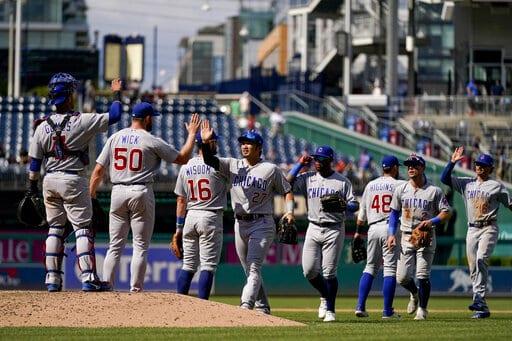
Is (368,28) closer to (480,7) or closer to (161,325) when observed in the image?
(480,7)

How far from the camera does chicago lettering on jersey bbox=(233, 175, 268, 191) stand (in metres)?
16.4

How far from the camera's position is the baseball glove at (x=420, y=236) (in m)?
18.5

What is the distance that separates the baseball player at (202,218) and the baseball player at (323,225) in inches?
53.0

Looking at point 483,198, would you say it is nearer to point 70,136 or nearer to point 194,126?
point 194,126

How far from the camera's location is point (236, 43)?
101 metres

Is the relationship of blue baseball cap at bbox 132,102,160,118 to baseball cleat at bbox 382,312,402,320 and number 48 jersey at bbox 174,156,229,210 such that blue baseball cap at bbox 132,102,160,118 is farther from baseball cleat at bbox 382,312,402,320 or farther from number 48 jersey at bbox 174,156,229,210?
baseball cleat at bbox 382,312,402,320

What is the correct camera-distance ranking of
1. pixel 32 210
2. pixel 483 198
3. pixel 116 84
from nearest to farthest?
pixel 32 210 → pixel 116 84 → pixel 483 198

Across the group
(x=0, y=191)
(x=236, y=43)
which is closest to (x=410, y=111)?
(x=0, y=191)

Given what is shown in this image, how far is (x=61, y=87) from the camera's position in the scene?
611 inches

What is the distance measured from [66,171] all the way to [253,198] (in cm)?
223

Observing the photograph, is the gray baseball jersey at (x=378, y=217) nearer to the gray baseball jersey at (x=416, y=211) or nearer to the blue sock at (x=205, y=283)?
the gray baseball jersey at (x=416, y=211)

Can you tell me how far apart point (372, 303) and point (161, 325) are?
11.7 m

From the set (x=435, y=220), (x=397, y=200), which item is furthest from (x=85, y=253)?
(x=435, y=220)

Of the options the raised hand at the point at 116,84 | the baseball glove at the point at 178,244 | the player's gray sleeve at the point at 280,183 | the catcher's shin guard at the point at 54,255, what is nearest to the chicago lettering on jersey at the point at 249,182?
the player's gray sleeve at the point at 280,183
